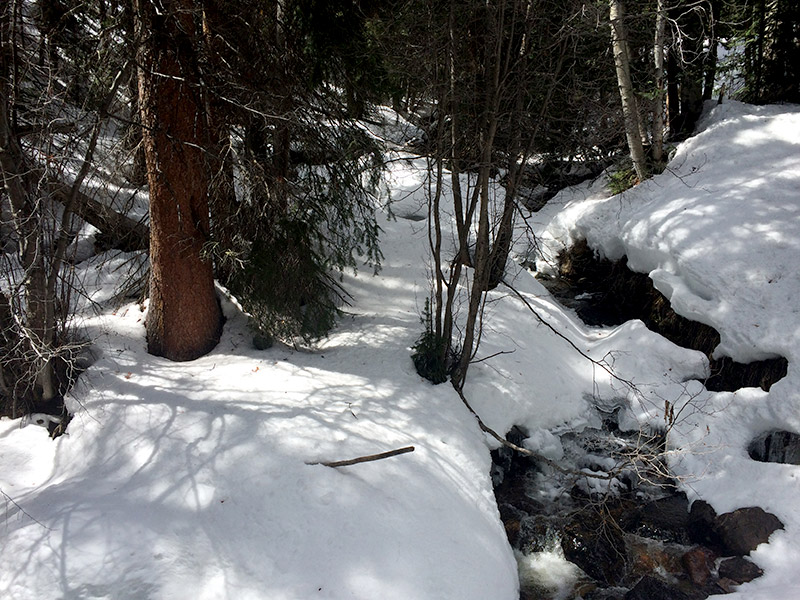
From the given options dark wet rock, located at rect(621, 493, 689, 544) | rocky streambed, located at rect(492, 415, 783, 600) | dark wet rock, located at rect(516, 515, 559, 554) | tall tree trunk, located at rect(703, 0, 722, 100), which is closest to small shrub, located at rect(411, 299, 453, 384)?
rocky streambed, located at rect(492, 415, 783, 600)

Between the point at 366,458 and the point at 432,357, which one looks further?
the point at 432,357

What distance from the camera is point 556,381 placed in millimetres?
7094

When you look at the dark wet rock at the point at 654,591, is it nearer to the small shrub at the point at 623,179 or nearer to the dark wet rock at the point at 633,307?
the dark wet rock at the point at 633,307

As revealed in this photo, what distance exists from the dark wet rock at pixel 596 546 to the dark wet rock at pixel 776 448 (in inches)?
76.4

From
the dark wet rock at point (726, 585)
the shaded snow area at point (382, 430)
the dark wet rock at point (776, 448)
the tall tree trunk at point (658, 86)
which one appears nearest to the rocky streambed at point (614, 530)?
the dark wet rock at point (726, 585)

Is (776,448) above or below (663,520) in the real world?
above

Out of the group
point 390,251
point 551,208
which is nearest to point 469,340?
point 390,251

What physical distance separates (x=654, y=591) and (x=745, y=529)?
118 centimetres

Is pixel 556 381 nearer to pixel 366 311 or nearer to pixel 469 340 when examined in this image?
pixel 469 340

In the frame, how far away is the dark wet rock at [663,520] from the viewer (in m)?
5.54

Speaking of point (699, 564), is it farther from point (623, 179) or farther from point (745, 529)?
point (623, 179)

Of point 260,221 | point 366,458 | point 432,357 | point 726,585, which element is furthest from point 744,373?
point 260,221

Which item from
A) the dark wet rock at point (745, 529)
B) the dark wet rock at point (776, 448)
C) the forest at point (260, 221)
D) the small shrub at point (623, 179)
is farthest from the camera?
the small shrub at point (623, 179)

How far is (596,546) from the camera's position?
536cm
